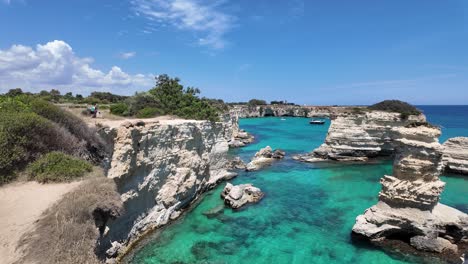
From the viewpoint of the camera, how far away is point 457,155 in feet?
105

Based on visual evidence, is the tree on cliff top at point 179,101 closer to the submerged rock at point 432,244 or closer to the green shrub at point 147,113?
the green shrub at point 147,113

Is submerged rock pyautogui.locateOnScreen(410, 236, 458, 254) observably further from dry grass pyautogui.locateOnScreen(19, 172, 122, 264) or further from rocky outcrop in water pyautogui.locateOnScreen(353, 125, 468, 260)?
dry grass pyautogui.locateOnScreen(19, 172, 122, 264)

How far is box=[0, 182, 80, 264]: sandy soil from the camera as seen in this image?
653 cm

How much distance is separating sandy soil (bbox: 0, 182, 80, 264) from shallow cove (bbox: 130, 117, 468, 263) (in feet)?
20.6

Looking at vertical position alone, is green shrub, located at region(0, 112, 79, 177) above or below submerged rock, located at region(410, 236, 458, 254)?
above

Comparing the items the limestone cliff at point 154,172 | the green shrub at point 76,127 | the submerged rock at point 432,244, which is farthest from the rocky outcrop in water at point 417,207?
the green shrub at point 76,127

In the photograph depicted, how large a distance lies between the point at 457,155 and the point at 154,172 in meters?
30.7

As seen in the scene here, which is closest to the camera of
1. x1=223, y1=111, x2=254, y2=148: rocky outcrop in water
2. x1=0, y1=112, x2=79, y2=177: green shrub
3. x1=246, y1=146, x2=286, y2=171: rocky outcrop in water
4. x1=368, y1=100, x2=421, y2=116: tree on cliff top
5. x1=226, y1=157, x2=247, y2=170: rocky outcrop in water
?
x1=0, y1=112, x2=79, y2=177: green shrub

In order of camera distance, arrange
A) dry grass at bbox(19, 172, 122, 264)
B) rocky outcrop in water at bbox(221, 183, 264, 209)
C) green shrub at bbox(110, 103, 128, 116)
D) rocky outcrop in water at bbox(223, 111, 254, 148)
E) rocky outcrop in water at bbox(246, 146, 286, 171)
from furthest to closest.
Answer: rocky outcrop in water at bbox(223, 111, 254, 148), rocky outcrop in water at bbox(246, 146, 286, 171), green shrub at bbox(110, 103, 128, 116), rocky outcrop in water at bbox(221, 183, 264, 209), dry grass at bbox(19, 172, 122, 264)

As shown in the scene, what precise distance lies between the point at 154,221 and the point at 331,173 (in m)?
20.5

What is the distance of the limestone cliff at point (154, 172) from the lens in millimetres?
15008

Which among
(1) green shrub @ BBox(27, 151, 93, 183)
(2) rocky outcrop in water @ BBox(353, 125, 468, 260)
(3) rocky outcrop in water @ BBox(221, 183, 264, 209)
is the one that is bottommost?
(3) rocky outcrop in water @ BBox(221, 183, 264, 209)

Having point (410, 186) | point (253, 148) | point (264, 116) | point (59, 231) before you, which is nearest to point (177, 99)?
point (253, 148)

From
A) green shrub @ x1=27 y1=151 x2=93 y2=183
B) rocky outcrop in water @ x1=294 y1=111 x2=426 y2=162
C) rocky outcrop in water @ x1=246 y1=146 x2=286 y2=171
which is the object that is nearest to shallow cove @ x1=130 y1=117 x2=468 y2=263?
rocky outcrop in water @ x1=246 y1=146 x2=286 y2=171
